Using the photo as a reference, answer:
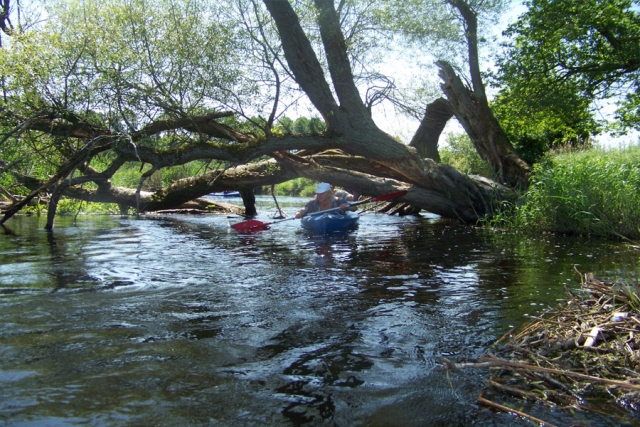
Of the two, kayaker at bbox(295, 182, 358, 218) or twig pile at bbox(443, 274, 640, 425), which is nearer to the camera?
twig pile at bbox(443, 274, 640, 425)

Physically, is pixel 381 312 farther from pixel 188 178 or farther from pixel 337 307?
pixel 188 178

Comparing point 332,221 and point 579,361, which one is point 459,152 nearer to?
point 332,221

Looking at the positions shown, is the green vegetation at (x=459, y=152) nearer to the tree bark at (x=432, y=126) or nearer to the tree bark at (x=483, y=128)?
the tree bark at (x=432, y=126)

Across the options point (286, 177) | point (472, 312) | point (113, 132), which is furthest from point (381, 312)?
point (286, 177)

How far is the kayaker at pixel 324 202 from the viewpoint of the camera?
12.6 m

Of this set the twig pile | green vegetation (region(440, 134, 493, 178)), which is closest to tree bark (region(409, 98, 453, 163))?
green vegetation (region(440, 134, 493, 178))

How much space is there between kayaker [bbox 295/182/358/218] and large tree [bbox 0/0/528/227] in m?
0.95

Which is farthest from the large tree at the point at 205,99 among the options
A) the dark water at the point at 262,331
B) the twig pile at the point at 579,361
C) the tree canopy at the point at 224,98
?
the twig pile at the point at 579,361

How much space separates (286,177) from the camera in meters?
14.8

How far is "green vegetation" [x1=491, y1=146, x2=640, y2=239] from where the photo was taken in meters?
9.36

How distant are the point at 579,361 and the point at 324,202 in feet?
33.3

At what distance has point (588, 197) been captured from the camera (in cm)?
968

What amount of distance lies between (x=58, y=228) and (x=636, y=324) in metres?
13.0

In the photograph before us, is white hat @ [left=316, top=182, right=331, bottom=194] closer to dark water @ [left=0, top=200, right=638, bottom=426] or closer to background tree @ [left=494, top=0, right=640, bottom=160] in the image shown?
dark water @ [left=0, top=200, right=638, bottom=426]
